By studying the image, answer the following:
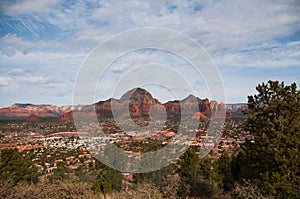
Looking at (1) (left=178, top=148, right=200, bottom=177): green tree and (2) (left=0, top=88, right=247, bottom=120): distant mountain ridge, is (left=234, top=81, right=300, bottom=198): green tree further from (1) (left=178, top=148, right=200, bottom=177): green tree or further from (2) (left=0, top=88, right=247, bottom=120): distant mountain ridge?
(1) (left=178, top=148, right=200, bottom=177): green tree

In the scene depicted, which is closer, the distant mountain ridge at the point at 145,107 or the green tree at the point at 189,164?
the distant mountain ridge at the point at 145,107

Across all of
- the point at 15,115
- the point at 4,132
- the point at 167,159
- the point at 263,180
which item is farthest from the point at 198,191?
the point at 15,115

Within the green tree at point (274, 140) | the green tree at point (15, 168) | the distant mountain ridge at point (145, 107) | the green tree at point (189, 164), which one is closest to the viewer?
the green tree at point (274, 140)

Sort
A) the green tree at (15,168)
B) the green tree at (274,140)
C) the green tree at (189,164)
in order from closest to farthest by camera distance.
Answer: the green tree at (274,140)
the green tree at (15,168)
the green tree at (189,164)

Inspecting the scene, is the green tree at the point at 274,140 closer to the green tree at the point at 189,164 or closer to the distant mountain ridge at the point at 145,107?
the distant mountain ridge at the point at 145,107

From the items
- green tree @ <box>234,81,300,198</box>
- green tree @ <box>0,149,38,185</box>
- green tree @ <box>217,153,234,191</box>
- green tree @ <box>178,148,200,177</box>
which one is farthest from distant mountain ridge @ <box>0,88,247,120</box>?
green tree @ <box>0,149,38,185</box>

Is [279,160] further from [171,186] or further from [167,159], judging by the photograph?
[167,159]

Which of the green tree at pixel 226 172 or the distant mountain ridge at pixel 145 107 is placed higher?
the distant mountain ridge at pixel 145 107

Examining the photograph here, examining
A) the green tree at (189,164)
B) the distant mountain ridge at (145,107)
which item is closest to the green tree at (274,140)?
the distant mountain ridge at (145,107)

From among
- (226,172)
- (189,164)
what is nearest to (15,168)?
(189,164)
